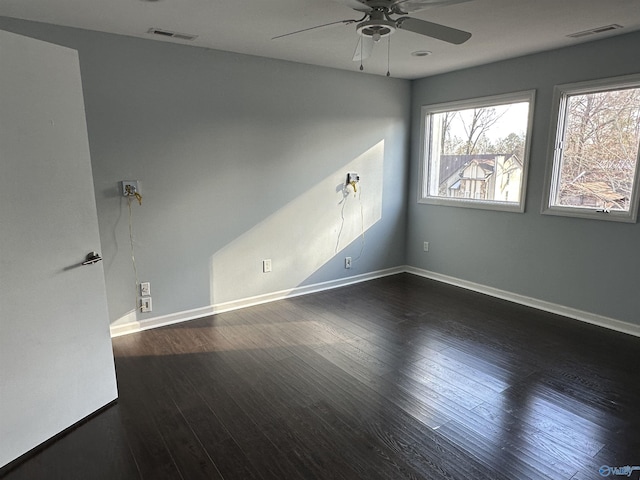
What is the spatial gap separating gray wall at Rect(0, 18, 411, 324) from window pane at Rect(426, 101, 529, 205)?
0.56 m

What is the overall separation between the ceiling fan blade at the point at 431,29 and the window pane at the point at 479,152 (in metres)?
2.13

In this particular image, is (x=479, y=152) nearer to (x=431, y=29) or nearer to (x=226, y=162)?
(x=431, y=29)

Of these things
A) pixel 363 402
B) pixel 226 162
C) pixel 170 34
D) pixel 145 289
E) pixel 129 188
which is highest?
pixel 170 34

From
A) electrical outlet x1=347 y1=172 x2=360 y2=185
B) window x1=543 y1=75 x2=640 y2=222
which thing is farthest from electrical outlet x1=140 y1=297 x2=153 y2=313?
window x1=543 y1=75 x2=640 y2=222

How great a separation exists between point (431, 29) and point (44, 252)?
94.2 inches

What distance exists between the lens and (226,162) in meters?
3.76

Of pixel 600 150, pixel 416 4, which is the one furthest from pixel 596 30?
pixel 416 4

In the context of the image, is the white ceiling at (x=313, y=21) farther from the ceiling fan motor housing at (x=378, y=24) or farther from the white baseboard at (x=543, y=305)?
the white baseboard at (x=543, y=305)

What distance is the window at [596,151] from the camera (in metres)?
3.34

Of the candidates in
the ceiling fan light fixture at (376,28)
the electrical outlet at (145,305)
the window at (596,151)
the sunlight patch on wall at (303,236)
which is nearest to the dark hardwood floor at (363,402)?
the electrical outlet at (145,305)

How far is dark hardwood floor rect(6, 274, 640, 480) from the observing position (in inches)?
77.5

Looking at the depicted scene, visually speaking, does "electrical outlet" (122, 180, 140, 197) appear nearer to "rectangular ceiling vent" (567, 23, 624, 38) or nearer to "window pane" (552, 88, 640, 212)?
"rectangular ceiling vent" (567, 23, 624, 38)

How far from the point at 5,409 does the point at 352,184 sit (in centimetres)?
368

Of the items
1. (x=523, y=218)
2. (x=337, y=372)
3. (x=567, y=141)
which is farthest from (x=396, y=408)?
(x=567, y=141)
